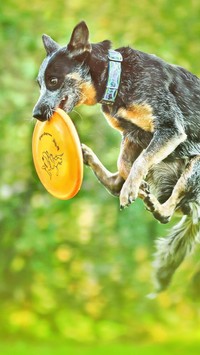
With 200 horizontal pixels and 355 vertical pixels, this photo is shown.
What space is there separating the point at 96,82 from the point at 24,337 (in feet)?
5.51

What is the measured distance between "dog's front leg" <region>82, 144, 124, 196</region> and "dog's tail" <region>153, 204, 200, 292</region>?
16 cm

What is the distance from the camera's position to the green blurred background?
8.22 ft

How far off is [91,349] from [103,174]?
1.42m

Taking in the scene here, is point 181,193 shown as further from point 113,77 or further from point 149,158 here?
point 113,77

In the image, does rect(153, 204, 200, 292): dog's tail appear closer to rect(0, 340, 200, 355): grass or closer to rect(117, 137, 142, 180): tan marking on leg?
rect(117, 137, 142, 180): tan marking on leg

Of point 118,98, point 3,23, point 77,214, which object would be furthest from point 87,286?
point 118,98

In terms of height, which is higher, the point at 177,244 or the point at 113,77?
the point at 113,77

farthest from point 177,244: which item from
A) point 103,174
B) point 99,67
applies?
point 99,67

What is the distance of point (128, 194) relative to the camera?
1373 millimetres

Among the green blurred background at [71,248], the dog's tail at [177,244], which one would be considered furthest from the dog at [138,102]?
the green blurred background at [71,248]

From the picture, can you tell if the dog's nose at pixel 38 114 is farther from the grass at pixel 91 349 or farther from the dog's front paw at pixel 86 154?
the grass at pixel 91 349

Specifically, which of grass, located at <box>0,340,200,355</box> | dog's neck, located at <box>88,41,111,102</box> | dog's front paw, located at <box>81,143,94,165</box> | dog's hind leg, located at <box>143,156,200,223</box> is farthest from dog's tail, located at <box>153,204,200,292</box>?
grass, located at <box>0,340,200,355</box>

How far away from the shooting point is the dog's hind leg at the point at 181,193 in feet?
4.80

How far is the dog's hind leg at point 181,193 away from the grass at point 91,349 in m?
1.32
